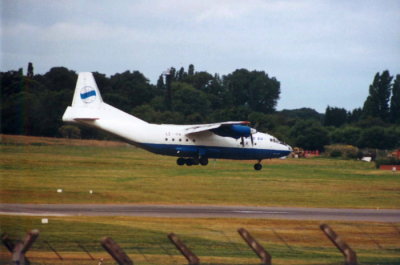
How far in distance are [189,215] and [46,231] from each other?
9932 millimetres

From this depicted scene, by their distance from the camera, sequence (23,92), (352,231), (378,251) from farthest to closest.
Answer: (23,92), (352,231), (378,251)

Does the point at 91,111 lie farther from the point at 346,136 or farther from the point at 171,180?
the point at 346,136

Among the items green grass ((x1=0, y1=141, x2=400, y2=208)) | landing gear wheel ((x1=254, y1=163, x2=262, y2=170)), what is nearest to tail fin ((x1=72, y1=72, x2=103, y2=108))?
green grass ((x1=0, y1=141, x2=400, y2=208))

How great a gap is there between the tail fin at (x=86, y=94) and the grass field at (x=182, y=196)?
17.9 feet

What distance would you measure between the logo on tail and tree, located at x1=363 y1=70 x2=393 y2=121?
72.4 meters

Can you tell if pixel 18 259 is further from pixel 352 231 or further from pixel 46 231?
pixel 352 231

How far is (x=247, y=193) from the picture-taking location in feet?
178

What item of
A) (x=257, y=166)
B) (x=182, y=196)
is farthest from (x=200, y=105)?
(x=182, y=196)

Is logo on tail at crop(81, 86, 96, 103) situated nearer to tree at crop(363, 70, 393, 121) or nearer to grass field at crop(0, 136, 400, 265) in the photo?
grass field at crop(0, 136, 400, 265)

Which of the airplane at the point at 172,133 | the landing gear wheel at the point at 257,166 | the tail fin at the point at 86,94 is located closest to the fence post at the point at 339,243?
the airplane at the point at 172,133

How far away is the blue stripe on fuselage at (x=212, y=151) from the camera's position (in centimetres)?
6112

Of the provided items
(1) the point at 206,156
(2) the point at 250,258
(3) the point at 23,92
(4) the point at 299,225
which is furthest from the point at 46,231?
(3) the point at 23,92

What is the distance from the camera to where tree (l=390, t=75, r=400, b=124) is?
408 ft

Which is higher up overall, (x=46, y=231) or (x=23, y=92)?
(x=23, y=92)
